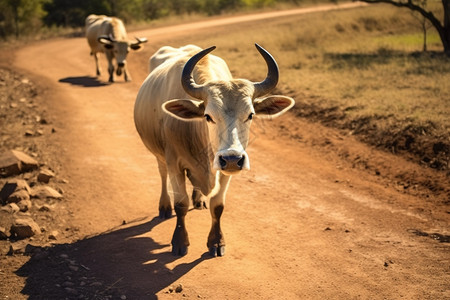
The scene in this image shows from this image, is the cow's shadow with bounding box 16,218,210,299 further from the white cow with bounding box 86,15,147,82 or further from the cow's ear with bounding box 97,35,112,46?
the cow's ear with bounding box 97,35,112,46

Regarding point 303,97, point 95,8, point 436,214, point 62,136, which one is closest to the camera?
point 436,214

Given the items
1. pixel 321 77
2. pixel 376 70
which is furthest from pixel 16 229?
pixel 376 70

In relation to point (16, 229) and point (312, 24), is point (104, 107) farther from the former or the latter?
point (312, 24)

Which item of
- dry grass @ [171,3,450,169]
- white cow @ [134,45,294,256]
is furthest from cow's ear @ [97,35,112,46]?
white cow @ [134,45,294,256]

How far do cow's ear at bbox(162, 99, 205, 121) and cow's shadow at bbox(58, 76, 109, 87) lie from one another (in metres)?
11.6

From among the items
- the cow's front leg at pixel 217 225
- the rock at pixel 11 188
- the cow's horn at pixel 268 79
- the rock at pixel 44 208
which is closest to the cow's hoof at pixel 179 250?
the cow's front leg at pixel 217 225

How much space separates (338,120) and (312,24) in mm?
14360

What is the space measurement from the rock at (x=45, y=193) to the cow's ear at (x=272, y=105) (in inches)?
155

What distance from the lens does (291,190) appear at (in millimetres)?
8570

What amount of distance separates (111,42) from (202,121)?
40.0ft

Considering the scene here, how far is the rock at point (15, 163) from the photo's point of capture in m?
8.98

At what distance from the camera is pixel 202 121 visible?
6047mm

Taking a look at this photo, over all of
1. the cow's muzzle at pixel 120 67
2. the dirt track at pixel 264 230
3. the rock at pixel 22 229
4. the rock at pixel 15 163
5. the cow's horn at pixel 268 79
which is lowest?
the dirt track at pixel 264 230

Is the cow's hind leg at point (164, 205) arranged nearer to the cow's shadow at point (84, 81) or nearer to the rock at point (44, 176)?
the rock at point (44, 176)
